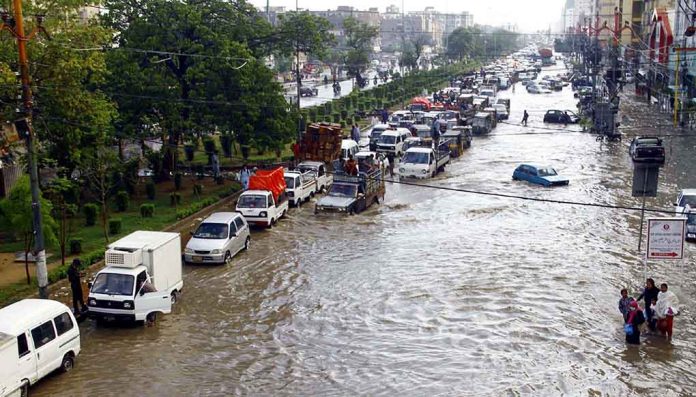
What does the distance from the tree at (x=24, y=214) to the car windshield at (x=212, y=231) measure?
419 centimetres

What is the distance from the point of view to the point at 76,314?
1828 cm

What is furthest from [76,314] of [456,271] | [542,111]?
[542,111]

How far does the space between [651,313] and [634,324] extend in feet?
2.68

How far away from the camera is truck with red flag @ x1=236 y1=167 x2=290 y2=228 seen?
28.0 m

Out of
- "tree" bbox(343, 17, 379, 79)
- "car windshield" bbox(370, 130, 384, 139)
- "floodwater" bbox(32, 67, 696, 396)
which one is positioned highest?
"tree" bbox(343, 17, 379, 79)

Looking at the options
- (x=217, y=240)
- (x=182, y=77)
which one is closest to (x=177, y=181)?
(x=182, y=77)

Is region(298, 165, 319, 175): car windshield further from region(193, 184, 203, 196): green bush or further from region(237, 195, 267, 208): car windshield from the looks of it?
region(237, 195, 267, 208): car windshield

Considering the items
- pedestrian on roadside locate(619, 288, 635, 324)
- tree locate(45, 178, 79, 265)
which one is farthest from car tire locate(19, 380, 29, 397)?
pedestrian on roadside locate(619, 288, 635, 324)

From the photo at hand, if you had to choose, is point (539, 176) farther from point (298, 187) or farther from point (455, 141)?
point (298, 187)

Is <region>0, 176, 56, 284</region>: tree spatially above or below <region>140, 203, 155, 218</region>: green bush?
above

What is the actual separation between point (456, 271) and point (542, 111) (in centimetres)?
5615

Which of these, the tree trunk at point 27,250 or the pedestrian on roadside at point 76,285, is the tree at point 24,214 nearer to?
the tree trunk at point 27,250

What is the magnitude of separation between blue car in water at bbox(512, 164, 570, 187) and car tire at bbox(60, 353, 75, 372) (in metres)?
25.6

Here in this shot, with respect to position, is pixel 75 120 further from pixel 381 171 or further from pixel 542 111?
pixel 542 111
